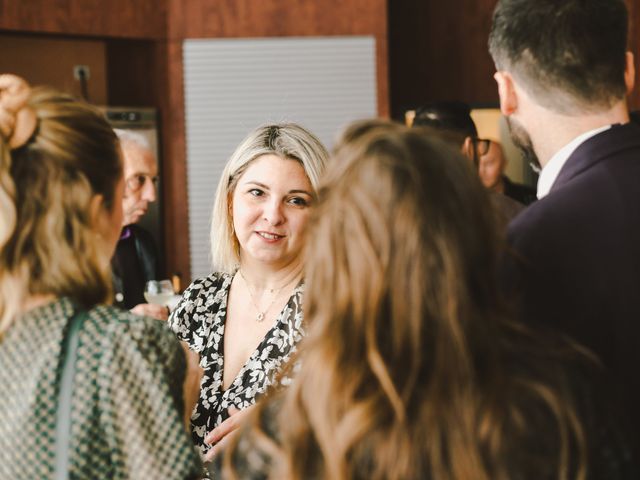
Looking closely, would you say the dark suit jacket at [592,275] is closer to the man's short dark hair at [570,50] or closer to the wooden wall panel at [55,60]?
the man's short dark hair at [570,50]

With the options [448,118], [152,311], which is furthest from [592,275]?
[448,118]

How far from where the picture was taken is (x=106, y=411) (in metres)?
1.35

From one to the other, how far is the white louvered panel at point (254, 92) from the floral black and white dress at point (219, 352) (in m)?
3.32

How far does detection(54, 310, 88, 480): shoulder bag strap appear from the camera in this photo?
1321mm

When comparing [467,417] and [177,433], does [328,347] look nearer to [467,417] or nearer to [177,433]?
[467,417]

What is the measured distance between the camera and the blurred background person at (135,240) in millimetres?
Result: 3863

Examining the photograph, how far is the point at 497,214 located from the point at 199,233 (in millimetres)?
4724

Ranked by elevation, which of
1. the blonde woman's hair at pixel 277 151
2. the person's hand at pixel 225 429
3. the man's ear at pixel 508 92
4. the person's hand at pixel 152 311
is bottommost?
the person's hand at pixel 225 429

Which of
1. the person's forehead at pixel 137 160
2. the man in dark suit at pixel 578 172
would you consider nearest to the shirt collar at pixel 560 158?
the man in dark suit at pixel 578 172

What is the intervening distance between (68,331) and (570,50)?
3.22ft

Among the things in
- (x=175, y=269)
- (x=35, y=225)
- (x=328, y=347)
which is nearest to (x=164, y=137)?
(x=175, y=269)

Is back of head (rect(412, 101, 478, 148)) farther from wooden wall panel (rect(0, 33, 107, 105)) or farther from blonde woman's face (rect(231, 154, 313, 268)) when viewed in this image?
wooden wall panel (rect(0, 33, 107, 105))

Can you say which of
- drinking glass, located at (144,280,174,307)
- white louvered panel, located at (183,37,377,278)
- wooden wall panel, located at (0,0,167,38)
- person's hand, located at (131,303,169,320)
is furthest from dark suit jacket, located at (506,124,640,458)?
wooden wall panel, located at (0,0,167,38)

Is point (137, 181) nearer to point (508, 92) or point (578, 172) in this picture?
point (508, 92)
